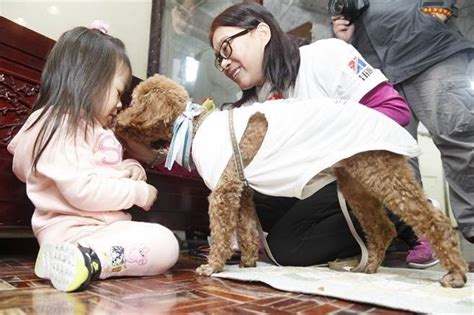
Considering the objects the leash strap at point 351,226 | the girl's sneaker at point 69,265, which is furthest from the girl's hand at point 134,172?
the leash strap at point 351,226

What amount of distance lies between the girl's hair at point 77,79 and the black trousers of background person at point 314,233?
870 millimetres

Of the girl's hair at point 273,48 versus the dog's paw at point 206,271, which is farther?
the girl's hair at point 273,48

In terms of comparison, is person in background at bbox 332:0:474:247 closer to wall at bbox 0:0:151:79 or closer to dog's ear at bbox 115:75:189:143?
dog's ear at bbox 115:75:189:143

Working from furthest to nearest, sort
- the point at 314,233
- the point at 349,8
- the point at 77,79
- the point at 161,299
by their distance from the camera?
the point at 349,8, the point at 314,233, the point at 77,79, the point at 161,299

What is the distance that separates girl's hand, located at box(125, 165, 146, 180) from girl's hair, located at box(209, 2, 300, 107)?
0.66m

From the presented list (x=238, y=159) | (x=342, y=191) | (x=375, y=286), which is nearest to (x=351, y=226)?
(x=342, y=191)

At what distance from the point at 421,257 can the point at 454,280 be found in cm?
61

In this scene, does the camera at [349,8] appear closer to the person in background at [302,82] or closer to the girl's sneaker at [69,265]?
the person in background at [302,82]

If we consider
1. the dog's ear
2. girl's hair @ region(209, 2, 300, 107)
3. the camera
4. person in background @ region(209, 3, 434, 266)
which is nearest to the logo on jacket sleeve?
person in background @ region(209, 3, 434, 266)

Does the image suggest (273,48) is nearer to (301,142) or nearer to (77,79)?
(301,142)

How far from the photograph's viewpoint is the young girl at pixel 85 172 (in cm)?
121

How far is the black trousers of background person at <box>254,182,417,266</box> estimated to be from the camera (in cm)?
155

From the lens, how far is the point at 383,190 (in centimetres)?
119

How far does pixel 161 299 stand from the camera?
0.98 meters
